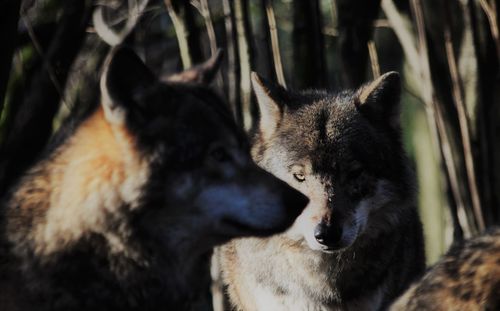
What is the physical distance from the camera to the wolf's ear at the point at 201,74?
5.80m

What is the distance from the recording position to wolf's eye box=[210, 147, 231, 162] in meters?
5.31

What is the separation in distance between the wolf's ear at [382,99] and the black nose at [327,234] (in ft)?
3.94

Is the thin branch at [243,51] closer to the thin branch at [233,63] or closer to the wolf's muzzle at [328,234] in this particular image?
the thin branch at [233,63]

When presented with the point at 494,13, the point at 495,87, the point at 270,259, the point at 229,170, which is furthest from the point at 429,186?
the point at 229,170

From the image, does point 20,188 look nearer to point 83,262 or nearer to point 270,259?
point 83,262

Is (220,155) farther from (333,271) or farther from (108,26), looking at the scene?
(108,26)

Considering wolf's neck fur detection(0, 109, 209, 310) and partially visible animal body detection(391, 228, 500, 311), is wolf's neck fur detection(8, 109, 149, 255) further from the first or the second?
partially visible animal body detection(391, 228, 500, 311)

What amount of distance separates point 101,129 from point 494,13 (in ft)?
14.7

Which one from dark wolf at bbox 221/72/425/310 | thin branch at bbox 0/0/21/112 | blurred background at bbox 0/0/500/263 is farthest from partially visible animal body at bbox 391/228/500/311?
blurred background at bbox 0/0/500/263

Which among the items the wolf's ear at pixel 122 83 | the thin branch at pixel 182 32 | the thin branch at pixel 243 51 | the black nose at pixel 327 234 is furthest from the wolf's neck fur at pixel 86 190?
the thin branch at pixel 182 32

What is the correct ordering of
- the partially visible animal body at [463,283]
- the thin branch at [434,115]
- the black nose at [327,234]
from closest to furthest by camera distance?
1. the partially visible animal body at [463,283]
2. the black nose at [327,234]
3. the thin branch at [434,115]

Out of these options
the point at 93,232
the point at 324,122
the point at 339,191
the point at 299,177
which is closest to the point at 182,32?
the point at 324,122

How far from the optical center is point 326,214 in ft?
23.0

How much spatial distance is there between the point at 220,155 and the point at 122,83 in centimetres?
66
